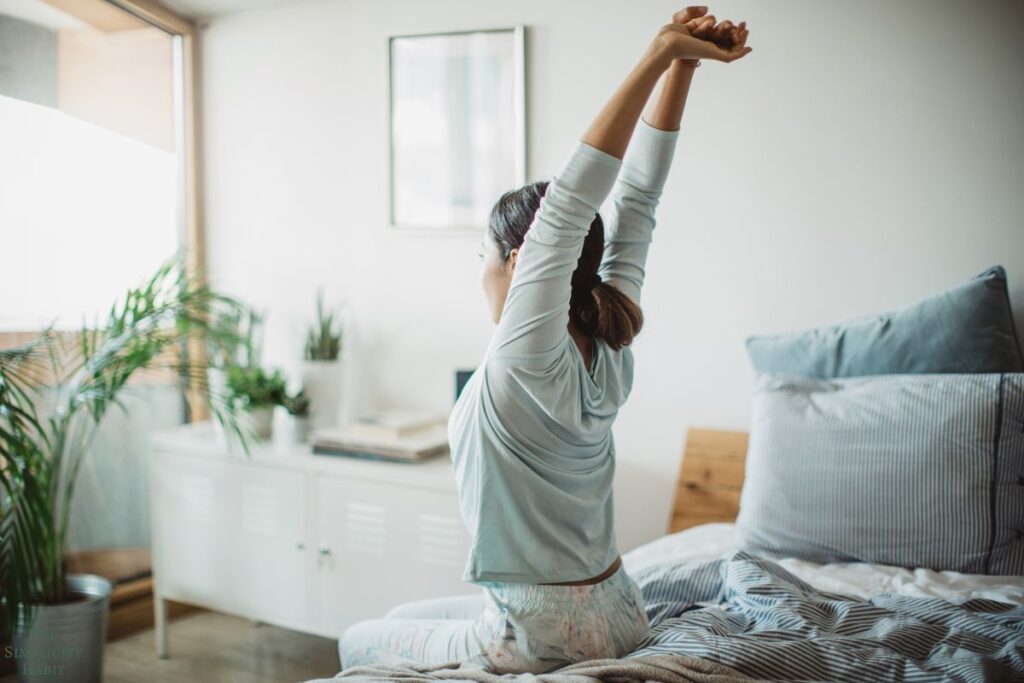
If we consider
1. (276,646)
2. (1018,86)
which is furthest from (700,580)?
(276,646)

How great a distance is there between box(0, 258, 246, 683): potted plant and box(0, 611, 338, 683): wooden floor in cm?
25

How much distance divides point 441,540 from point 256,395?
83 cm

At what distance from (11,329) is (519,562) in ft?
6.67

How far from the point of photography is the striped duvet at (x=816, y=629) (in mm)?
1288

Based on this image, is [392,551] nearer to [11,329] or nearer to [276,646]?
[276,646]

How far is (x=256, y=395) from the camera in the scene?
2795 millimetres

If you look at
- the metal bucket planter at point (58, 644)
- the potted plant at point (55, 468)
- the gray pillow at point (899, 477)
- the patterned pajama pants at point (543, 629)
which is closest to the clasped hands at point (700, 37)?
the patterned pajama pants at point (543, 629)

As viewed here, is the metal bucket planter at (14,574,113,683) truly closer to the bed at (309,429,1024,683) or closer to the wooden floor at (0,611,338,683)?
the wooden floor at (0,611,338,683)

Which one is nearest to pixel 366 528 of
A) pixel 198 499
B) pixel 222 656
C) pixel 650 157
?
pixel 198 499

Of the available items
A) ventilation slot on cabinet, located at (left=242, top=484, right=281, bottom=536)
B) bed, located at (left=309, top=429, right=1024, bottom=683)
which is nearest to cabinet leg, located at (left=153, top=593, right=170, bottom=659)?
ventilation slot on cabinet, located at (left=242, top=484, right=281, bottom=536)

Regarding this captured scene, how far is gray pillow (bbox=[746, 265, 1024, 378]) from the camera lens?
2.02 meters

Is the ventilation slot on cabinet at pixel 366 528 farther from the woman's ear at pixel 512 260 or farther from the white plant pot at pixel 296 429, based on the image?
the woman's ear at pixel 512 260

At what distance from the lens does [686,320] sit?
8.22 feet

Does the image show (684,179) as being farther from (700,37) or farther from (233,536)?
(233,536)
